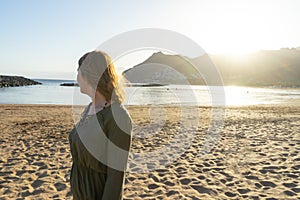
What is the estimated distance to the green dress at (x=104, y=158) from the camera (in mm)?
1712

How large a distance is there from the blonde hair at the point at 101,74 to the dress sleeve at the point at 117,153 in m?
0.20

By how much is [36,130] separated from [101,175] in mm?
9808

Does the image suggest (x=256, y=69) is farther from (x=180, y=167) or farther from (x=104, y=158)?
(x=104, y=158)

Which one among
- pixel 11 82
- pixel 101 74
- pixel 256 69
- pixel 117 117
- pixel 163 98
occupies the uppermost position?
pixel 256 69

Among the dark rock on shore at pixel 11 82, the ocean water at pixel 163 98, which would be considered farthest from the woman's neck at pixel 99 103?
the dark rock on shore at pixel 11 82

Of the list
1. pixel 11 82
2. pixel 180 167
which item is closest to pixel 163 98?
pixel 180 167

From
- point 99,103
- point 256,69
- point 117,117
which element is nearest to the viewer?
point 117,117

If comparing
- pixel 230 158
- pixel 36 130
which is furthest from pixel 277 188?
pixel 36 130

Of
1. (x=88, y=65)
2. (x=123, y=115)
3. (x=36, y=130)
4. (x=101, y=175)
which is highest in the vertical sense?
(x=88, y=65)

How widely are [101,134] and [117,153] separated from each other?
171 mm

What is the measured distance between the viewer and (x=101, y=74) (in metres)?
1.78

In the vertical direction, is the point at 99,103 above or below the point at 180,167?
above

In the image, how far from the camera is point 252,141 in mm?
8914

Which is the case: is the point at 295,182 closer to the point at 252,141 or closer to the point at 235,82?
the point at 252,141
